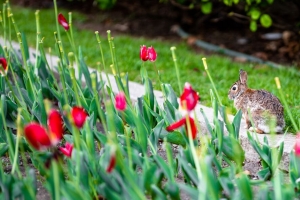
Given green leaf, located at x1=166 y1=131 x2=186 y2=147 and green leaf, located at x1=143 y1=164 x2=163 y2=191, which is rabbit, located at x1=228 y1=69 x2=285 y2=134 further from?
green leaf, located at x1=143 y1=164 x2=163 y2=191

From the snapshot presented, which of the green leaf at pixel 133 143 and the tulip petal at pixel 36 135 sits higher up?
the tulip petal at pixel 36 135

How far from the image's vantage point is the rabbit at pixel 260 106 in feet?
13.9

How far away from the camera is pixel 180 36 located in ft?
30.3

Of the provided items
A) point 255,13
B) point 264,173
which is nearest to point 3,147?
point 264,173

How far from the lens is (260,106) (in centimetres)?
430

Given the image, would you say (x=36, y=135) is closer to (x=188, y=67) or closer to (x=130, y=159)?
(x=130, y=159)

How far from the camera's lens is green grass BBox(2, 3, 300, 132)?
5.79m

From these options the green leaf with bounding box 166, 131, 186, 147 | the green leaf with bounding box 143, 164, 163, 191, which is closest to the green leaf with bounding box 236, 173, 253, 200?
the green leaf with bounding box 143, 164, 163, 191

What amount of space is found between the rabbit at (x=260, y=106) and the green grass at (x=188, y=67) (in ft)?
0.80

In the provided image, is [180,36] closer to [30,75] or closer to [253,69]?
[253,69]

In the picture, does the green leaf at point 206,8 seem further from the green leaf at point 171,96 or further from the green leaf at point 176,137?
the green leaf at point 176,137

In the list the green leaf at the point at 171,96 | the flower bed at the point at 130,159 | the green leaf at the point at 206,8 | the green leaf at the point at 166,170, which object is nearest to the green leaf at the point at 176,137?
the flower bed at the point at 130,159

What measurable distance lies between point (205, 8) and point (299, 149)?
5.45 metres

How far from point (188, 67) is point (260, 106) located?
2.79m
